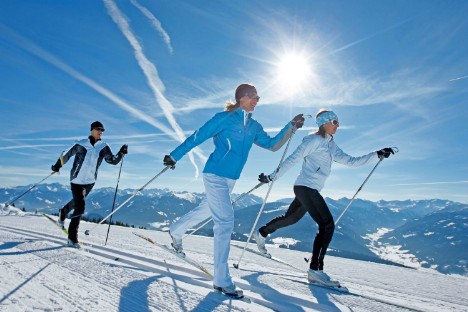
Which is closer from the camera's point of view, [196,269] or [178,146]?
[178,146]

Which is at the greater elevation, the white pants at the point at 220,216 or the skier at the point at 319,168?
the skier at the point at 319,168

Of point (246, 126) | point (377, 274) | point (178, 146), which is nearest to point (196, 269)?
point (178, 146)

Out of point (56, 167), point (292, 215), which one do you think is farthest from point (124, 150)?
point (292, 215)

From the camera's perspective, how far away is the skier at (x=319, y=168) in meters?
5.19

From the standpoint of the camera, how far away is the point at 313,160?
5.41 metres

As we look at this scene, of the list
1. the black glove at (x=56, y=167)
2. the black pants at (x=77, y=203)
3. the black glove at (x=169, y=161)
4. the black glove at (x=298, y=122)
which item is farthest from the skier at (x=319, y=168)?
the black glove at (x=56, y=167)

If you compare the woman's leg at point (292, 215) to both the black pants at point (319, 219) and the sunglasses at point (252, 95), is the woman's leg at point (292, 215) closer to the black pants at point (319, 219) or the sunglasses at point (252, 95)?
the black pants at point (319, 219)

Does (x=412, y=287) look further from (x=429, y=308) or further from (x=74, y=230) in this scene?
(x=74, y=230)

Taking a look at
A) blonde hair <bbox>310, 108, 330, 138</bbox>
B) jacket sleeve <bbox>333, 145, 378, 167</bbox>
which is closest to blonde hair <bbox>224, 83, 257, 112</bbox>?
blonde hair <bbox>310, 108, 330, 138</bbox>

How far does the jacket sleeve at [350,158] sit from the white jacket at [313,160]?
0.24 feet

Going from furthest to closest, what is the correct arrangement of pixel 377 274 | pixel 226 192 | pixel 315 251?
pixel 377 274
pixel 315 251
pixel 226 192

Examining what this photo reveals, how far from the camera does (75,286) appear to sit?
10.0 ft

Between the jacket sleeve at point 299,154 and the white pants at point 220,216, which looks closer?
the white pants at point 220,216

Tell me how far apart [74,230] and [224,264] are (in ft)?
14.6
